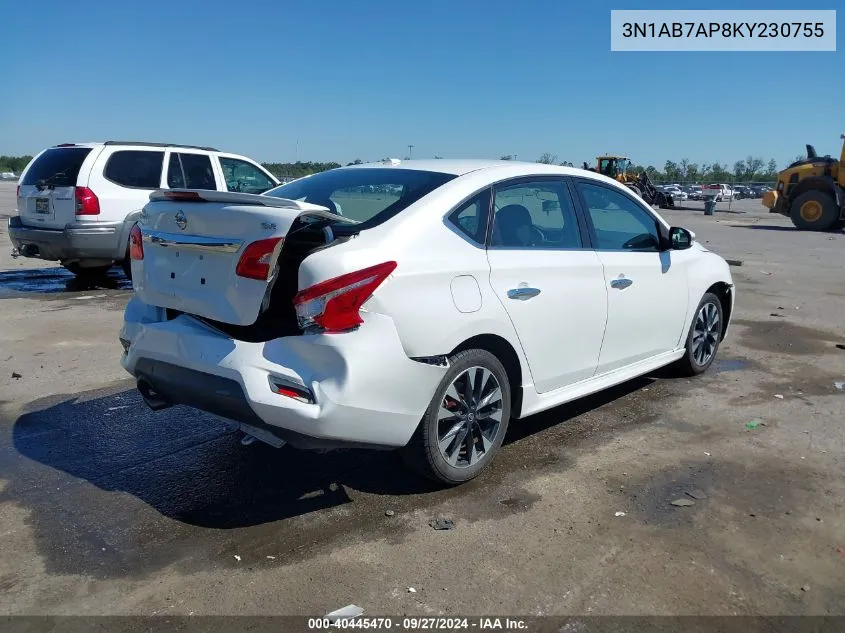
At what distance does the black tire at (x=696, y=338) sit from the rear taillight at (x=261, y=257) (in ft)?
12.4

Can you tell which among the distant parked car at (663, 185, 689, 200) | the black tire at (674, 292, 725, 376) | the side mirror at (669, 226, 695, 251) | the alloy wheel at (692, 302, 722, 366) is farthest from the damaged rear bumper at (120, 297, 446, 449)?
the distant parked car at (663, 185, 689, 200)

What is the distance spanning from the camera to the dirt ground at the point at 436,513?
2.93 meters

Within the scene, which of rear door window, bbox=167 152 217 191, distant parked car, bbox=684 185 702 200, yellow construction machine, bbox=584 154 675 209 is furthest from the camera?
distant parked car, bbox=684 185 702 200

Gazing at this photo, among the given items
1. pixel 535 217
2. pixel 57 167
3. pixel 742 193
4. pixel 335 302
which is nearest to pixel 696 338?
pixel 535 217

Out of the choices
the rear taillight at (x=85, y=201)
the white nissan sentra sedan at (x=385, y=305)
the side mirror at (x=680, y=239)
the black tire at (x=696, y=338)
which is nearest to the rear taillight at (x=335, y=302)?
the white nissan sentra sedan at (x=385, y=305)

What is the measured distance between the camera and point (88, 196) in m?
9.23

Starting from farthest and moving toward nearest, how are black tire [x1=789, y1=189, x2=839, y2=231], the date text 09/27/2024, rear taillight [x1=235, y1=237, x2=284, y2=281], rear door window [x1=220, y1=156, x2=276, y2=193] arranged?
black tire [x1=789, y1=189, x2=839, y2=231], rear door window [x1=220, y1=156, x2=276, y2=193], rear taillight [x1=235, y1=237, x2=284, y2=281], the date text 09/27/2024

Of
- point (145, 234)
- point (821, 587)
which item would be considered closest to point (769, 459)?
point (821, 587)

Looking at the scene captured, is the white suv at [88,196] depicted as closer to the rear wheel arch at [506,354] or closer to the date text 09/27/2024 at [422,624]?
the rear wheel arch at [506,354]

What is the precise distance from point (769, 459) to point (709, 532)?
46.7 inches

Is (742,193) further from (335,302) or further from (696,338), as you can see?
(335,302)

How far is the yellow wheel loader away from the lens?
24328 mm

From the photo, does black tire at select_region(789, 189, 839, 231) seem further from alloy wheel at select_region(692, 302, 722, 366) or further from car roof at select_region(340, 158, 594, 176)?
car roof at select_region(340, 158, 594, 176)

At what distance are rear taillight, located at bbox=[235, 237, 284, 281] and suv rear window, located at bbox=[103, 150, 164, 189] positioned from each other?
707cm
